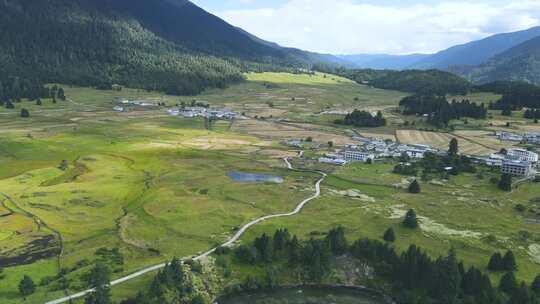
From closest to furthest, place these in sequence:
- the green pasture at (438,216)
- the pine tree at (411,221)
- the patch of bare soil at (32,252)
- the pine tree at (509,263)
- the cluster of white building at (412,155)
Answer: the patch of bare soil at (32,252) → the pine tree at (509,263) → the green pasture at (438,216) → the pine tree at (411,221) → the cluster of white building at (412,155)

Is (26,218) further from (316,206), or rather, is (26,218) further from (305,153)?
(305,153)

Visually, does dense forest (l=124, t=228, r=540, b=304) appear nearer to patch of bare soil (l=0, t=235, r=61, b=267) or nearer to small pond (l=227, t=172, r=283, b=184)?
patch of bare soil (l=0, t=235, r=61, b=267)

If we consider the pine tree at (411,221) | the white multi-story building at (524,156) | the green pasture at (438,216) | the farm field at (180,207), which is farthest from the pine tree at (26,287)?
the white multi-story building at (524,156)

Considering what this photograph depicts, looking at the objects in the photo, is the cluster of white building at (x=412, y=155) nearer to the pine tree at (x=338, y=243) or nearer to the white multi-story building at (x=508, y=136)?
the white multi-story building at (x=508, y=136)

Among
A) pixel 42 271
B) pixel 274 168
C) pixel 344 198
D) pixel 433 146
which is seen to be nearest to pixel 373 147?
pixel 433 146

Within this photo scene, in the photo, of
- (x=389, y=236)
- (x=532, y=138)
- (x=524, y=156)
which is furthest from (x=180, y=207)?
(x=532, y=138)

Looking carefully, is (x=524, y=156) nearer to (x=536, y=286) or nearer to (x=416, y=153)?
(x=416, y=153)

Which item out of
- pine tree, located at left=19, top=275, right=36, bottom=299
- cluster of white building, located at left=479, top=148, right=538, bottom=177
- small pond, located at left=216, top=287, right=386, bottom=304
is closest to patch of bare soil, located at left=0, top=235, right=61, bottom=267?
pine tree, located at left=19, top=275, right=36, bottom=299
